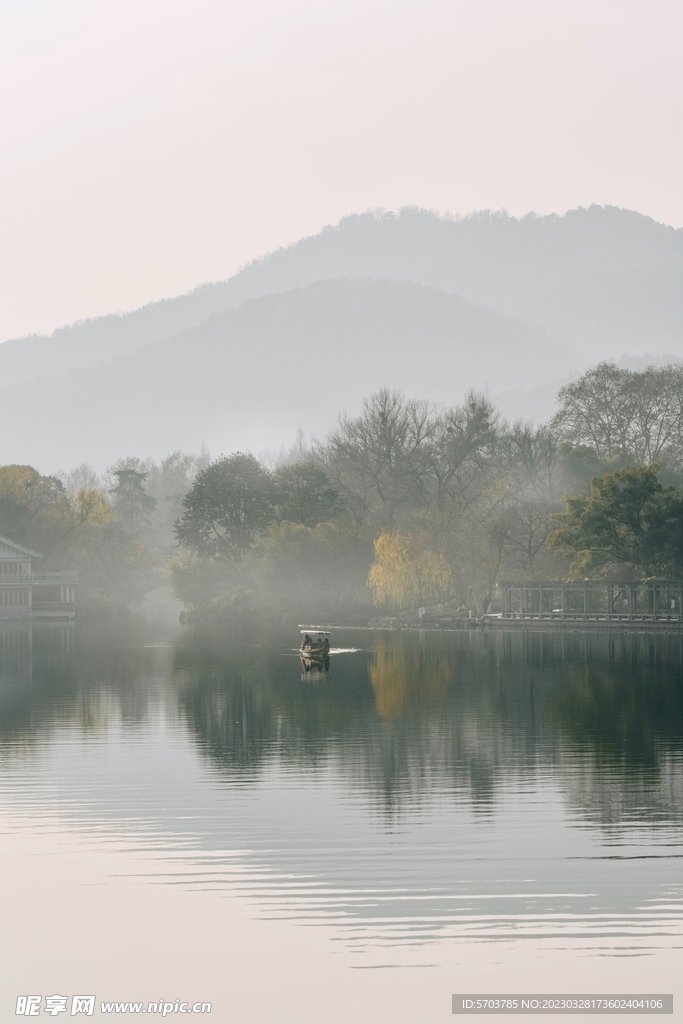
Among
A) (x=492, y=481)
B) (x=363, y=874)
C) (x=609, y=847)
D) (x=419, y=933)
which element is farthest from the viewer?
(x=492, y=481)

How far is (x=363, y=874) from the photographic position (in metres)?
16.2

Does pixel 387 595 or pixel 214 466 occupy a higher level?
pixel 214 466

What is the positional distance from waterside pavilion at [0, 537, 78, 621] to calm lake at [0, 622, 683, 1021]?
66.9 meters

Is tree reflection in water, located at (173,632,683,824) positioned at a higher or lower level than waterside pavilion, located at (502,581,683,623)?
lower

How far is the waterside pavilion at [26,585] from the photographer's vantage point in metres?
101

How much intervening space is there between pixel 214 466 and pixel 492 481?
21148 mm

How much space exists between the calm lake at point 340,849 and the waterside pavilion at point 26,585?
66.9 meters

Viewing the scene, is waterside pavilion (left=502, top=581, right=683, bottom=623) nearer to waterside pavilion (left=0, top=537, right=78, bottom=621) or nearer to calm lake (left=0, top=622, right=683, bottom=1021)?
calm lake (left=0, top=622, right=683, bottom=1021)

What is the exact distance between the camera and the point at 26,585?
10175 centimetres

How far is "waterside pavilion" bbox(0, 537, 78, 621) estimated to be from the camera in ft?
333

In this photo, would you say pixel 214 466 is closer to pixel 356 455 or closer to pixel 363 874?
pixel 356 455

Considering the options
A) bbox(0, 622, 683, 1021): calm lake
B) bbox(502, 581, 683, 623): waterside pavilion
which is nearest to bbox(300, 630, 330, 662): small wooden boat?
bbox(0, 622, 683, 1021): calm lake

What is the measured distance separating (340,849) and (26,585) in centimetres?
8765

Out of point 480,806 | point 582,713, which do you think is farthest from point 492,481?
point 480,806
